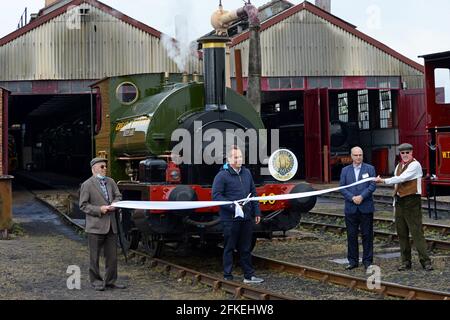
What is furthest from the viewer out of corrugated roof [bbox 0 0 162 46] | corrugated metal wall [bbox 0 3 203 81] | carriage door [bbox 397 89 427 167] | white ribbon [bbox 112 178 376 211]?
carriage door [bbox 397 89 427 167]

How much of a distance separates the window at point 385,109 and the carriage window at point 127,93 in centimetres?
2098

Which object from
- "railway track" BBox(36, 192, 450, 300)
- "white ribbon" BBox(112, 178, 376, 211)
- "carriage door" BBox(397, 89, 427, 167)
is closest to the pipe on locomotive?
"white ribbon" BBox(112, 178, 376, 211)

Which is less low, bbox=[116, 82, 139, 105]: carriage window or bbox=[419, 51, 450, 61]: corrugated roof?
bbox=[419, 51, 450, 61]: corrugated roof

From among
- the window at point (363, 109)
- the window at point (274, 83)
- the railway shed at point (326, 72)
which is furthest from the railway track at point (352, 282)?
the window at point (363, 109)

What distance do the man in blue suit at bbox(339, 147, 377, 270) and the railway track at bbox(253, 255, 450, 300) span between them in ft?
2.55

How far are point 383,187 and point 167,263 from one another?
57.1 feet

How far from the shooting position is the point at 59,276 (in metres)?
9.00

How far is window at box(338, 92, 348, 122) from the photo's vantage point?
1364 inches

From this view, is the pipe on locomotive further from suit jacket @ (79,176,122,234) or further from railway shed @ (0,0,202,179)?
railway shed @ (0,0,202,179)

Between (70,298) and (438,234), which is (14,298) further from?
(438,234)

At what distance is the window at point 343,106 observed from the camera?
3465 centimetres

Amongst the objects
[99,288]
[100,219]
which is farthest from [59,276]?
[100,219]

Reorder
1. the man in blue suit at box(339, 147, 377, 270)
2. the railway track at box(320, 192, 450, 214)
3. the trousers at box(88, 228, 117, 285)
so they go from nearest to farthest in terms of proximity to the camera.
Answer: the trousers at box(88, 228, 117, 285), the man in blue suit at box(339, 147, 377, 270), the railway track at box(320, 192, 450, 214)

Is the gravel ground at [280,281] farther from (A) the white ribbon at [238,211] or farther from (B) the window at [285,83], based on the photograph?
Result: (B) the window at [285,83]
